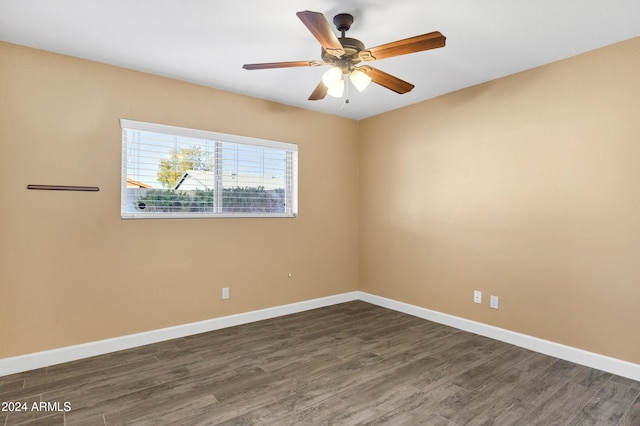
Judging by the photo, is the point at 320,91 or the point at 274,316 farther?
the point at 274,316

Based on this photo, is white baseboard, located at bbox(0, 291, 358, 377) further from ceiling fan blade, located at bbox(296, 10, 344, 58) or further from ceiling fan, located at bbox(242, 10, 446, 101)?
ceiling fan blade, located at bbox(296, 10, 344, 58)

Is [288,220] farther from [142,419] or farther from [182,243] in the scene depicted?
[142,419]

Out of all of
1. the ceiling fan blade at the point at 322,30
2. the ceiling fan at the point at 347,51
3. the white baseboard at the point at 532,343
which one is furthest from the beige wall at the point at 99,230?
the ceiling fan blade at the point at 322,30

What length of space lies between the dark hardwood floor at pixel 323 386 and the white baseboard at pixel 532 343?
0.26ft

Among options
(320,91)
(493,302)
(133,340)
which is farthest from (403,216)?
(133,340)

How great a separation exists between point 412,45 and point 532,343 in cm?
274

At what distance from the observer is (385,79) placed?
2.52m

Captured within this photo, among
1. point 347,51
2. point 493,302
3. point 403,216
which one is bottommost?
point 493,302

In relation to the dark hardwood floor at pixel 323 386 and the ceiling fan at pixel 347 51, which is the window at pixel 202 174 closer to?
the dark hardwood floor at pixel 323 386

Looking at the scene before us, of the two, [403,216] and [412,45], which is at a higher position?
[412,45]

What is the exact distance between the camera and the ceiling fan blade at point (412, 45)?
1854mm

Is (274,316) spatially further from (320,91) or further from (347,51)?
(347,51)

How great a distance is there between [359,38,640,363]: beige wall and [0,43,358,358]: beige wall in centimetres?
162

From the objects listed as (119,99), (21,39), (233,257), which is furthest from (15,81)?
(233,257)
